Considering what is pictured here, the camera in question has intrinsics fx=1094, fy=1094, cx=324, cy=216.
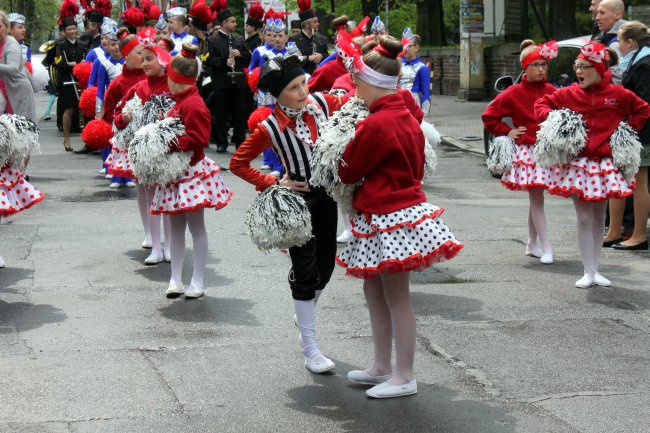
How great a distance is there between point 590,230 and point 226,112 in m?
10.2

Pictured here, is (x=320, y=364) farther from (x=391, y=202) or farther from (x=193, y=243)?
(x=193, y=243)

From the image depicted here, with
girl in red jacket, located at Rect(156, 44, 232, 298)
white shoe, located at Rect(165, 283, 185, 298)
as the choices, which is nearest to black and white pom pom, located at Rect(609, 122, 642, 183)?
girl in red jacket, located at Rect(156, 44, 232, 298)

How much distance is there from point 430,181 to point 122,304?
7.28 metres

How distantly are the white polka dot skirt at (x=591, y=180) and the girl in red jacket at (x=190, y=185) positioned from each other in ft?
8.37

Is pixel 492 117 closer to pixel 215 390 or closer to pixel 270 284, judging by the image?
pixel 270 284

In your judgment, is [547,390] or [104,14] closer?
[547,390]

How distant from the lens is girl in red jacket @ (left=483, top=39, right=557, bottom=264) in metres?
8.94

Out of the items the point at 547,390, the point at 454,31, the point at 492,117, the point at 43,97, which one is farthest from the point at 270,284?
the point at 454,31

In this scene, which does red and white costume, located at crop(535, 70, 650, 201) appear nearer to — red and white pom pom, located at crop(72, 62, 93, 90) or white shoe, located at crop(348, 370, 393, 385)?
white shoe, located at crop(348, 370, 393, 385)

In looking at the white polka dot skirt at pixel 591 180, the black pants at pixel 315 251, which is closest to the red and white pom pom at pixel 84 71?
the white polka dot skirt at pixel 591 180

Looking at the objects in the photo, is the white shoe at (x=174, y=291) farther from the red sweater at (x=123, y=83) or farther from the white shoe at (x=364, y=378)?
the red sweater at (x=123, y=83)

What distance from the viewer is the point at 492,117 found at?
904 cm

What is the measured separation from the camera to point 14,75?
1049 centimetres

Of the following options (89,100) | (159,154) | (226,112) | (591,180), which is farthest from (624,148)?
(226,112)
